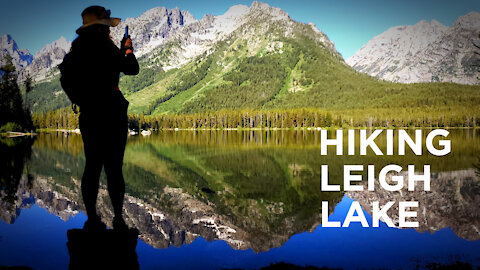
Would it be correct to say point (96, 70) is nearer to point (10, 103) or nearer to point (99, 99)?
point (99, 99)

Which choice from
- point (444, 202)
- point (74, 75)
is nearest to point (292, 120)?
point (444, 202)

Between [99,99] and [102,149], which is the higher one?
[99,99]

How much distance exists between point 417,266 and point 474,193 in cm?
775

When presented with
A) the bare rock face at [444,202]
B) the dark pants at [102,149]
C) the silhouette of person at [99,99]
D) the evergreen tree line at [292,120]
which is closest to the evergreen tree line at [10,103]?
the evergreen tree line at [292,120]

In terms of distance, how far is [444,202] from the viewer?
1023 cm

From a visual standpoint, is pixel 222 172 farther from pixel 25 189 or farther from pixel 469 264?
pixel 469 264

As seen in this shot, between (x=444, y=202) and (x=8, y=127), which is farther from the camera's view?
(x=8, y=127)

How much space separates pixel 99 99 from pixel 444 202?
10.5m

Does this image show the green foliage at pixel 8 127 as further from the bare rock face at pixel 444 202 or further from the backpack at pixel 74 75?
the backpack at pixel 74 75

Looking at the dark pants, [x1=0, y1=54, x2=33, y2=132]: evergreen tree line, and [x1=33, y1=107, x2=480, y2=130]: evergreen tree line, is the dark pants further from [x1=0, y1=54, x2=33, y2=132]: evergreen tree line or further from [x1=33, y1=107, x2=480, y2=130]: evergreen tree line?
[x1=33, y1=107, x2=480, y2=130]: evergreen tree line

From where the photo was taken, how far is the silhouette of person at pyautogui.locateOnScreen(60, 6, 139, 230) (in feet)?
17.7

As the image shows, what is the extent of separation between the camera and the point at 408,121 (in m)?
178

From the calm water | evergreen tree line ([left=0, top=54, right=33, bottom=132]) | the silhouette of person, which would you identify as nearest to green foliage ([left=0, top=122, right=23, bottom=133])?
evergreen tree line ([left=0, top=54, right=33, bottom=132])

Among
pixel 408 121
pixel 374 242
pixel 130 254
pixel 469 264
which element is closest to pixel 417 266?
pixel 469 264
